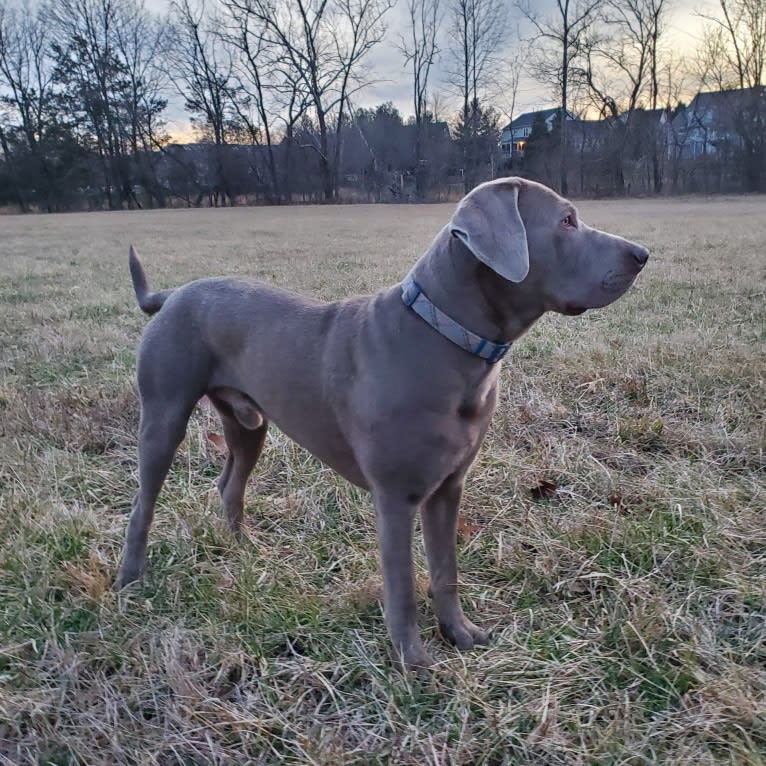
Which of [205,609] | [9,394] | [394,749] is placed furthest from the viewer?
[9,394]

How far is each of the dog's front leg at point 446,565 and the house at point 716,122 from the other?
3530 centimetres

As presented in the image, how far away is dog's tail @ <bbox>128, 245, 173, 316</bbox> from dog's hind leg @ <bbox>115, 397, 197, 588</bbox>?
0.45 m

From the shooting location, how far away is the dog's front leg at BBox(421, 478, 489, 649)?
7.07 feet

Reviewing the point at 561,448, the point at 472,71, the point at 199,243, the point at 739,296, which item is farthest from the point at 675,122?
the point at 561,448

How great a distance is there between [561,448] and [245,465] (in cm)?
155

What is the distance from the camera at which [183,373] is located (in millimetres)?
2418

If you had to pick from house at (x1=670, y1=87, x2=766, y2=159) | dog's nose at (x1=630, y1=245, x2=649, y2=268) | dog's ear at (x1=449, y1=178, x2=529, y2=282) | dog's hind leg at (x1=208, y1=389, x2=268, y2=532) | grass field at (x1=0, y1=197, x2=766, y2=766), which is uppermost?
house at (x1=670, y1=87, x2=766, y2=159)

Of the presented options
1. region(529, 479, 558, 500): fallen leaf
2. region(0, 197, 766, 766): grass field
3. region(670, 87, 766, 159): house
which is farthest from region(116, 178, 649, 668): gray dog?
region(670, 87, 766, 159): house

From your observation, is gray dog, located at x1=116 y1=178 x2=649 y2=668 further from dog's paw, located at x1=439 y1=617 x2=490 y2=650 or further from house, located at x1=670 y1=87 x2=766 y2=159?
house, located at x1=670 y1=87 x2=766 y2=159

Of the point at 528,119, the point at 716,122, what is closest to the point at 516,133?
the point at 528,119

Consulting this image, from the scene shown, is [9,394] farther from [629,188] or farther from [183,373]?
[629,188]

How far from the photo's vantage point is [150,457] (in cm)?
247

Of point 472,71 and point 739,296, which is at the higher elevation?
point 472,71

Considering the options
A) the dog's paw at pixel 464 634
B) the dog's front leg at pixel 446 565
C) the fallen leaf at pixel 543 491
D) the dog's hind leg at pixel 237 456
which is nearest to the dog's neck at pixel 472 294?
the dog's front leg at pixel 446 565
